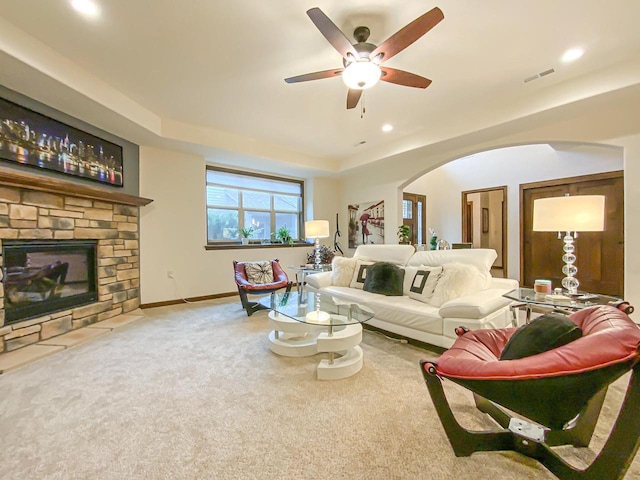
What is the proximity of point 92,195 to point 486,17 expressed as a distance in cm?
434

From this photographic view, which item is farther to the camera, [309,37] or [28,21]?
[309,37]

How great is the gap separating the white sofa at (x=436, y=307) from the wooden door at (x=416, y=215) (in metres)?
3.49

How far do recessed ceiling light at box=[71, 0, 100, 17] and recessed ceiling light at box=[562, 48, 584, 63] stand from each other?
3826mm

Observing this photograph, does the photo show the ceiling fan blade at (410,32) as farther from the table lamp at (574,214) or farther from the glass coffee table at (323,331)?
the glass coffee table at (323,331)

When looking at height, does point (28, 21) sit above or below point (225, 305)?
above

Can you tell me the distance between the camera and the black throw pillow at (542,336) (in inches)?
48.0

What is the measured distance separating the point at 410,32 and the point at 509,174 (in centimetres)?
523

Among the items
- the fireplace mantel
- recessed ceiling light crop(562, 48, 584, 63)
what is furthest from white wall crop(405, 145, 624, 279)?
the fireplace mantel

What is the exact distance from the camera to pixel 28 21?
216 cm

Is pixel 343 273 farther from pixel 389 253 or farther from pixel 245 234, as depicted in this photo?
pixel 245 234

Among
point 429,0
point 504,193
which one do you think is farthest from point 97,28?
A: point 504,193

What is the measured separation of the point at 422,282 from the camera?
116 inches

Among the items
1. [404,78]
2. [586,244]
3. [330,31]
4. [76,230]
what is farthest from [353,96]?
[586,244]

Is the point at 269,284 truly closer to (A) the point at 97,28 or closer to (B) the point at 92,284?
(B) the point at 92,284
